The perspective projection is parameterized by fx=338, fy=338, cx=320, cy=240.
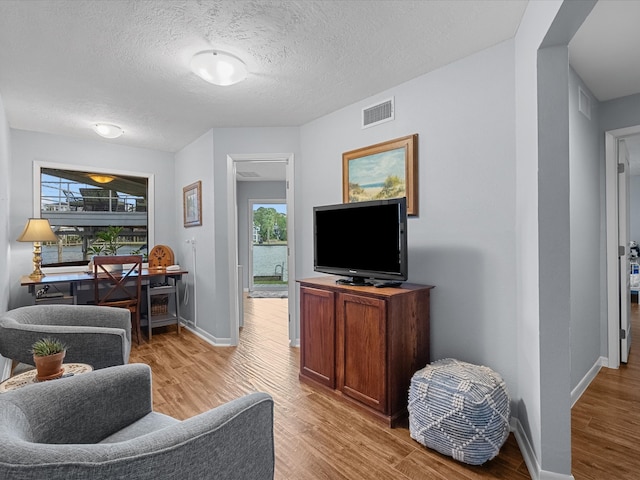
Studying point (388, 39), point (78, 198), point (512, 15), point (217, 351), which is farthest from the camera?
point (78, 198)

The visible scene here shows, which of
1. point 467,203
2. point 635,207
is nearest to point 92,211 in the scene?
point 467,203

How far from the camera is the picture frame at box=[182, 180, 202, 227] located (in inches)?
166

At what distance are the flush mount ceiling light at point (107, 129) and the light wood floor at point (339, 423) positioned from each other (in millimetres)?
2409

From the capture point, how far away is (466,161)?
2355 millimetres

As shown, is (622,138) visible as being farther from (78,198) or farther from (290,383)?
(78,198)

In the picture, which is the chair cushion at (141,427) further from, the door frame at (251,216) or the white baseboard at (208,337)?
the door frame at (251,216)

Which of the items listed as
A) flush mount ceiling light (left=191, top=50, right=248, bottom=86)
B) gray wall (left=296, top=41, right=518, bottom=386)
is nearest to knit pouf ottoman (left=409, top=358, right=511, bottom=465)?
gray wall (left=296, top=41, right=518, bottom=386)

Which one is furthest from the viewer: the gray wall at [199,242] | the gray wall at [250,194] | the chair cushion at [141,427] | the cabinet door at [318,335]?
the gray wall at [250,194]

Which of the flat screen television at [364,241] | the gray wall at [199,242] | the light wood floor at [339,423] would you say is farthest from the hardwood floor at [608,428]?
the gray wall at [199,242]

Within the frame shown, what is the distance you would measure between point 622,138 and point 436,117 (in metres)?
1.97

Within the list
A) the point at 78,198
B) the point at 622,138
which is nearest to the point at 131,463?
the point at 622,138

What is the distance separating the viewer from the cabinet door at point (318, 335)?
2609mm

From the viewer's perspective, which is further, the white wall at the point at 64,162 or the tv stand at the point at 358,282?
the white wall at the point at 64,162

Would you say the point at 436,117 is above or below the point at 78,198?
above
